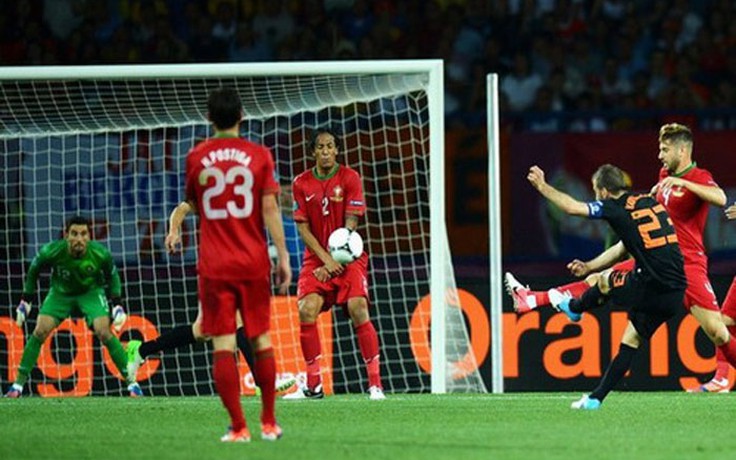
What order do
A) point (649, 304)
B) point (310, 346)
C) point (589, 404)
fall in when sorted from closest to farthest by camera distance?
point (649, 304)
point (589, 404)
point (310, 346)

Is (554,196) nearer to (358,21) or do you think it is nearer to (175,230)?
(175,230)

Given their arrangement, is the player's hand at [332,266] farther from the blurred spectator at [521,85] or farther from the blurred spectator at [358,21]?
the blurred spectator at [358,21]

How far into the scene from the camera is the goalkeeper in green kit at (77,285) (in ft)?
43.6

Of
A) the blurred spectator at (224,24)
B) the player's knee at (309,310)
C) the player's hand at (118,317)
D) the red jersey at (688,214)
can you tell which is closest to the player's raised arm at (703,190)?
the red jersey at (688,214)

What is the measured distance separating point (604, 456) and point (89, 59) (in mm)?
10990

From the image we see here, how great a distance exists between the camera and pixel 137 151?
47.0 feet

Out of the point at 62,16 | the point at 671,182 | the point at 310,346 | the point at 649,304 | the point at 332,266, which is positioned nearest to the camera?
the point at 649,304

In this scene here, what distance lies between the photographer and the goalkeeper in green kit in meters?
13.3

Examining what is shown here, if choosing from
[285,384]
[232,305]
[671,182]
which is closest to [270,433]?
[232,305]

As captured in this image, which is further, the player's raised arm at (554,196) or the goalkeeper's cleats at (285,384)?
the goalkeeper's cleats at (285,384)

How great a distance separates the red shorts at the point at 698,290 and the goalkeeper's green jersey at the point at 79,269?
457cm

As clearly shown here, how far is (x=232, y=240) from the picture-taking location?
317 inches

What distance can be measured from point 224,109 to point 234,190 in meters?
0.39

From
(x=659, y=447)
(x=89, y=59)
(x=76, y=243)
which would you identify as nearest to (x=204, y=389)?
(x=76, y=243)
